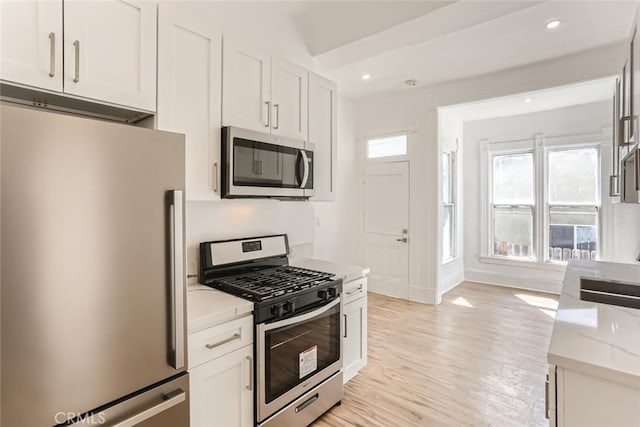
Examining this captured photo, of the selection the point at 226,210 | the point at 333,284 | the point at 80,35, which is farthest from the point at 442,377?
the point at 80,35

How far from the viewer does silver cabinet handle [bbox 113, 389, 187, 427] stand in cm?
118

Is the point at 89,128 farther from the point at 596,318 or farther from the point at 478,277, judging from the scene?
the point at 478,277

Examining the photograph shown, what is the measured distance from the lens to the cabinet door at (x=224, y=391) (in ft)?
4.83

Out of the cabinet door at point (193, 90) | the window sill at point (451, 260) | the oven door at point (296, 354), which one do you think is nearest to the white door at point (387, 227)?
the window sill at point (451, 260)

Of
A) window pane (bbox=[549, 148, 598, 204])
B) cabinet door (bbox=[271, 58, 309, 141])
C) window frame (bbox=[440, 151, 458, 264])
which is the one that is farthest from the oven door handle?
window pane (bbox=[549, 148, 598, 204])

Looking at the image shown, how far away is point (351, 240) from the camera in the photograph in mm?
4902

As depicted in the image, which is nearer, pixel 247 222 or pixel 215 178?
pixel 215 178

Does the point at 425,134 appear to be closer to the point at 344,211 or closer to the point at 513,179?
the point at 344,211

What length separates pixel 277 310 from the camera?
175cm

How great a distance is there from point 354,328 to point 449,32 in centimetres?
252

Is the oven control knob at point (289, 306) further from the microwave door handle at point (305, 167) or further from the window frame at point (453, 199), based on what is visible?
the window frame at point (453, 199)

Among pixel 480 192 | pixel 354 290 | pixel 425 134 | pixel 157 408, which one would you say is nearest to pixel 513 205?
pixel 480 192

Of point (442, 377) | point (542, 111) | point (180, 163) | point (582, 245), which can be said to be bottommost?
point (442, 377)

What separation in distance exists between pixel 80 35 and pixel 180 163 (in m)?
0.74
